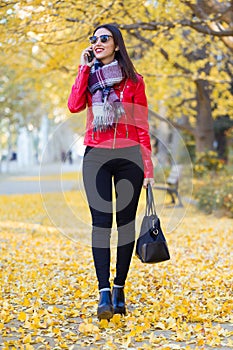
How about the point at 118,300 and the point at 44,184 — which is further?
the point at 44,184

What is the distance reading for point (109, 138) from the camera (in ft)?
14.3

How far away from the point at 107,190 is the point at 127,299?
1336mm

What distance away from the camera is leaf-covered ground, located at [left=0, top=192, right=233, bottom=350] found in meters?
4.11

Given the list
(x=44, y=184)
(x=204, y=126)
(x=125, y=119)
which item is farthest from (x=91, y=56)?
(x=44, y=184)

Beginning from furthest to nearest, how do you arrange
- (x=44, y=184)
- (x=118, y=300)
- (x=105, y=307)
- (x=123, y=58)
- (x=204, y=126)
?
(x=44, y=184) < (x=204, y=126) < (x=118, y=300) < (x=123, y=58) < (x=105, y=307)

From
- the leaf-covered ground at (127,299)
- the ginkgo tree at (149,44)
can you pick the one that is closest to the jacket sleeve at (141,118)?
the leaf-covered ground at (127,299)

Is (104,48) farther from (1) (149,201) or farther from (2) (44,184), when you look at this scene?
(2) (44,184)

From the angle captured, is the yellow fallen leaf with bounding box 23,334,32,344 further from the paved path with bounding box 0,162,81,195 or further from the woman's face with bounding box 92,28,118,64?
the paved path with bounding box 0,162,81,195

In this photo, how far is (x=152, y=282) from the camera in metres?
6.16

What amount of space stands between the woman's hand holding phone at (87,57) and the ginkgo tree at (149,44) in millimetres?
2697

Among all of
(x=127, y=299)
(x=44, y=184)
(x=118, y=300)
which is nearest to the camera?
(x=118, y=300)

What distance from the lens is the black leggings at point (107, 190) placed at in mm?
4371

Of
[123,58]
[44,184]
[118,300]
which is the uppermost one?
[123,58]

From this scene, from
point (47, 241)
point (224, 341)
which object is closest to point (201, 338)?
point (224, 341)
